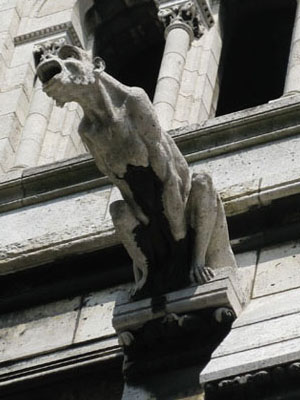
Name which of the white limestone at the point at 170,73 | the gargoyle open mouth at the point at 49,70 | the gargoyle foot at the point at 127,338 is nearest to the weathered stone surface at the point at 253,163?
the gargoyle foot at the point at 127,338

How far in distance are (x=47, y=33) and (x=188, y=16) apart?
177 cm

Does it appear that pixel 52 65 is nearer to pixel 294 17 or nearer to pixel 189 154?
pixel 189 154

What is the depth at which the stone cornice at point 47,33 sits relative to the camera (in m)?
19.5

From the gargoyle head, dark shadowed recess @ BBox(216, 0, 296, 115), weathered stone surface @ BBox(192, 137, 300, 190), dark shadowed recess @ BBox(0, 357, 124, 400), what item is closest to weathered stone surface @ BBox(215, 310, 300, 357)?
dark shadowed recess @ BBox(0, 357, 124, 400)

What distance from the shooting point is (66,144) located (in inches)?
705

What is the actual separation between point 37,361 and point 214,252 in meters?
1.80

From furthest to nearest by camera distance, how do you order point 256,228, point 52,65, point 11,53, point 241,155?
point 11,53 < point 241,155 < point 256,228 < point 52,65

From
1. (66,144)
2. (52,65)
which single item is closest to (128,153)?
(52,65)

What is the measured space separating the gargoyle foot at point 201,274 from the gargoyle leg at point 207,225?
37 millimetres

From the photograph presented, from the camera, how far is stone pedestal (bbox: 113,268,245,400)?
38.9 ft

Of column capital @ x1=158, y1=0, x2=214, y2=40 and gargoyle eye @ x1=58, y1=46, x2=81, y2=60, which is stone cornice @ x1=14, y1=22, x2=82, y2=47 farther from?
gargoyle eye @ x1=58, y1=46, x2=81, y2=60

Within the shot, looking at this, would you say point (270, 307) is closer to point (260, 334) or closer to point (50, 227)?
point (260, 334)

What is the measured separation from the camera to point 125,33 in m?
20.1

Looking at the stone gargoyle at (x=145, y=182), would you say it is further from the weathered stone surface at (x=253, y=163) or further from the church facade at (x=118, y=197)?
the weathered stone surface at (x=253, y=163)
